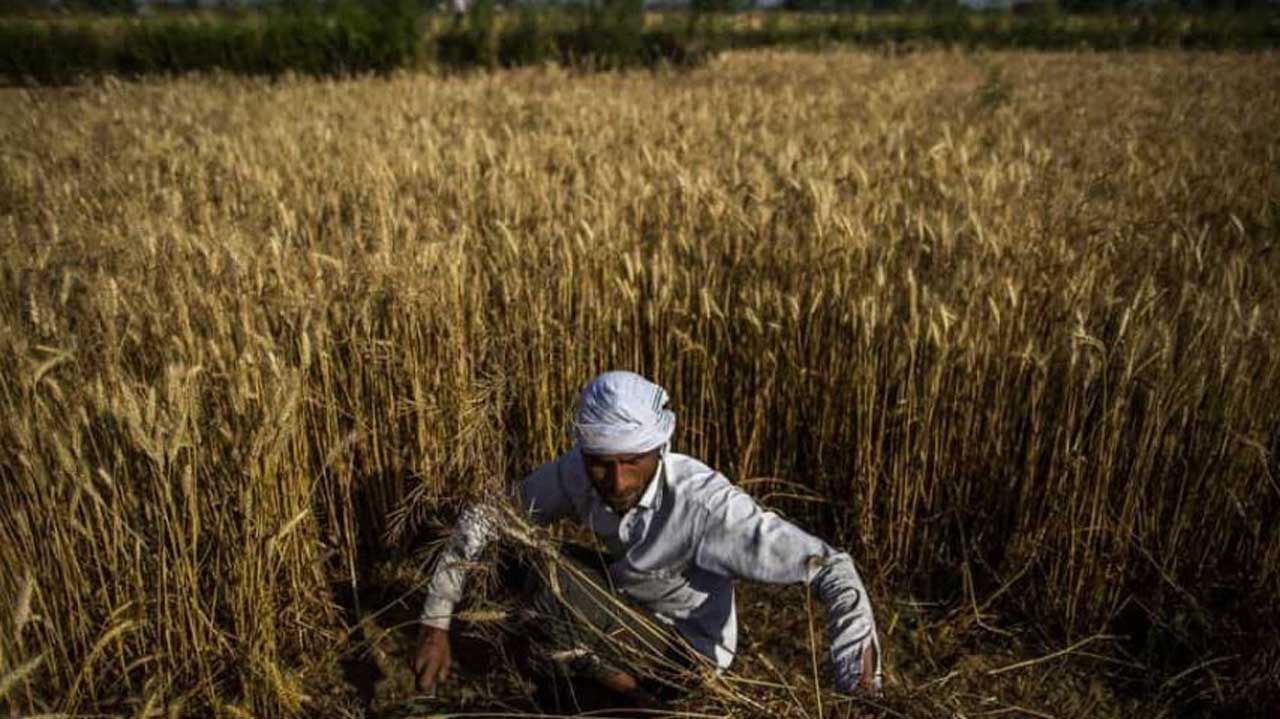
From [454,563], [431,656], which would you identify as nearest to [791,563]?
[454,563]

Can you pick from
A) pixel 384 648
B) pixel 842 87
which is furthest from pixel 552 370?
pixel 842 87

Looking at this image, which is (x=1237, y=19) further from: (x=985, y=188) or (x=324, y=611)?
(x=324, y=611)

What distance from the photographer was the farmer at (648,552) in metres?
1.62

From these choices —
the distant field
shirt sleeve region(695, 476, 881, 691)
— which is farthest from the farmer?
the distant field

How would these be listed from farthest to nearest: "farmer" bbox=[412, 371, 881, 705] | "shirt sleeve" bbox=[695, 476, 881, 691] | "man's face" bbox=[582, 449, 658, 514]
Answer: "man's face" bbox=[582, 449, 658, 514] → "farmer" bbox=[412, 371, 881, 705] → "shirt sleeve" bbox=[695, 476, 881, 691]

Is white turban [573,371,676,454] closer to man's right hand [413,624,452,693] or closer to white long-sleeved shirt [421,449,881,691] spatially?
white long-sleeved shirt [421,449,881,691]

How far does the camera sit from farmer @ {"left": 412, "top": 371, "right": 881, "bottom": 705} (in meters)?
1.62

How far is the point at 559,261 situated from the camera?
8.69 ft

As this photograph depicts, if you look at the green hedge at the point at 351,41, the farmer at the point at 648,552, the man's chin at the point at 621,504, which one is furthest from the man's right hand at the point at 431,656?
the green hedge at the point at 351,41

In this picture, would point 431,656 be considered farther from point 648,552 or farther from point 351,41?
point 351,41

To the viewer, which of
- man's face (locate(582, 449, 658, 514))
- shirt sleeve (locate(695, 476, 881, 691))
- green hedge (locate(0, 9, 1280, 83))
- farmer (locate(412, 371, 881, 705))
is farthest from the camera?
green hedge (locate(0, 9, 1280, 83))

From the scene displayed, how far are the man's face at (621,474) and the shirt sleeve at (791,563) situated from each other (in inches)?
6.1

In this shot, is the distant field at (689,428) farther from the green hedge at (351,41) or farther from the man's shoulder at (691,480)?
the green hedge at (351,41)

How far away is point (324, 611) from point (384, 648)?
21 cm
